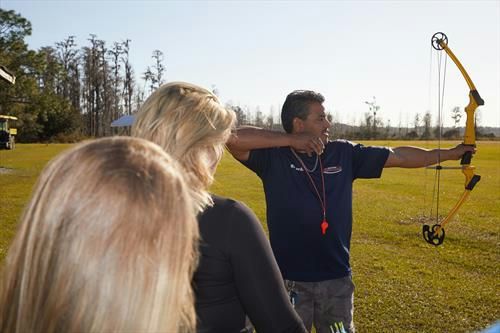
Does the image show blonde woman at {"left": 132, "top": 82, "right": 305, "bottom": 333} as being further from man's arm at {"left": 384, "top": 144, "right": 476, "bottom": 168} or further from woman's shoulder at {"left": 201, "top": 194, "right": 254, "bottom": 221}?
man's arm at {"left": 384, "top": 144, "right": 476, "bottom": 168}

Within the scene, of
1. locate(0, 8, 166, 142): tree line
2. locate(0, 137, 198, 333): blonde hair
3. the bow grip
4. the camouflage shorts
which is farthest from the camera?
locate(0, 8, 166, 142): tree line

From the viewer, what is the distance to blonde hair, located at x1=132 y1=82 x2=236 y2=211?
5.13ft

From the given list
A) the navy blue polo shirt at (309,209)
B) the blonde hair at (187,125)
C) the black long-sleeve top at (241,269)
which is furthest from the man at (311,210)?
the black long-sleeve top at (241,269)

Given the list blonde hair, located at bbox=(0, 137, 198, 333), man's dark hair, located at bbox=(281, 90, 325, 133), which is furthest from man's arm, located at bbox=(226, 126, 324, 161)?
blonde hair, located at bbox=(0, 137, 198, 333)

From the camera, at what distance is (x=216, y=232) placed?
1484 mm

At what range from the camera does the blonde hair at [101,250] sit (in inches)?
35.3

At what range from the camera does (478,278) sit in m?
6.71

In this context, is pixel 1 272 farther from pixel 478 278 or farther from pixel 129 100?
pixel 129 100

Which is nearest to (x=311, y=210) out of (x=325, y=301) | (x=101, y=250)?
(x=325, y=301)

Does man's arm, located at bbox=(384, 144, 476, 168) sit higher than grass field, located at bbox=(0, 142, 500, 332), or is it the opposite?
man's arm, located at bbox=(384, 144, 476, 168)

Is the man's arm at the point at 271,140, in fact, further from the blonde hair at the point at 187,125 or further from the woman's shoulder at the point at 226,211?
the woman's shoulder at the point at 226,211

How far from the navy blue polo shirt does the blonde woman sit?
1.33 meters

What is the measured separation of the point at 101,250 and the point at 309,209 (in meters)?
2.14

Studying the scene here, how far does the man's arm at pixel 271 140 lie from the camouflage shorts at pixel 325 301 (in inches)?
31.4
